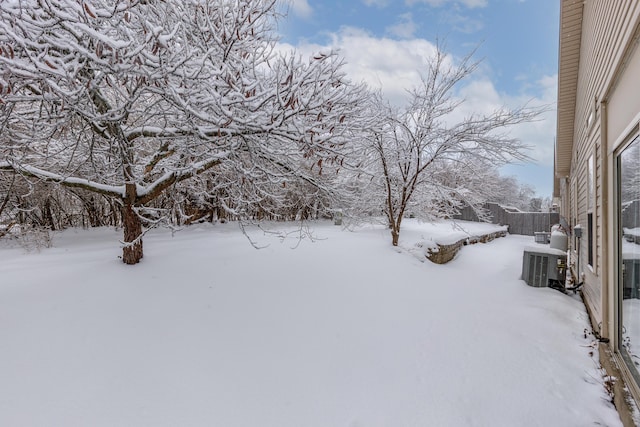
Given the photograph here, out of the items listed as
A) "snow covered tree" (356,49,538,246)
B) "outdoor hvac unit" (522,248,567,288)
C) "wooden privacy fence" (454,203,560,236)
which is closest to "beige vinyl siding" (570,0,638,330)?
"outdoor hvac unit" (522,248,567,288)

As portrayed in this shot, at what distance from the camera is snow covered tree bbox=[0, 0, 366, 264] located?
8.35 feet

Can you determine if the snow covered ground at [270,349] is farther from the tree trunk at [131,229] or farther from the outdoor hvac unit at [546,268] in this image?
the outdoor hvac unit at [546,268]

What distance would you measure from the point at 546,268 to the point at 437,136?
3.51 m

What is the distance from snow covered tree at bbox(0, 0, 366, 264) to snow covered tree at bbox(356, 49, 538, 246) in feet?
11.7

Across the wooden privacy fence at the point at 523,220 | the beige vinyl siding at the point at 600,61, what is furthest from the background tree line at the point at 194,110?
the wooden privacy fence at the point at 523,220

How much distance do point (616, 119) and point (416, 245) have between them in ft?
16.5

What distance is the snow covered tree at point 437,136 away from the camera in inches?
283

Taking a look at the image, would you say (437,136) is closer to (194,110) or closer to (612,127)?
(612,127)

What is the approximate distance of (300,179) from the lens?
191 inches

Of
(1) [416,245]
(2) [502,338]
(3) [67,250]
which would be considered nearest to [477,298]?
(2) [502,338]

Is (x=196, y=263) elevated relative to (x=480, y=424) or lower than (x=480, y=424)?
elevated

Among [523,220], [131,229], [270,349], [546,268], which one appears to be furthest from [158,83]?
[523,220]

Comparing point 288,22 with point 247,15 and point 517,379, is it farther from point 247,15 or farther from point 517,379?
point 517,379

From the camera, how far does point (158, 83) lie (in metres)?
2.74
